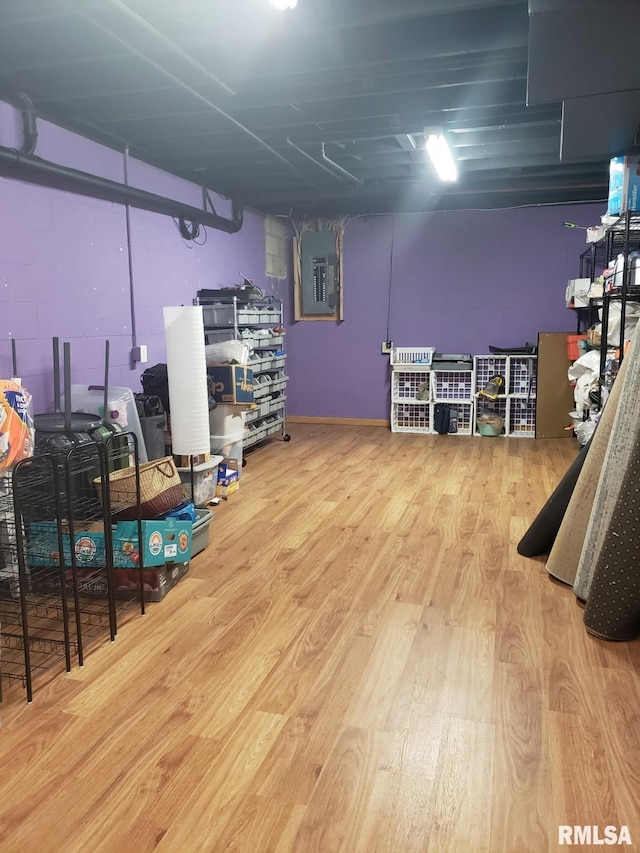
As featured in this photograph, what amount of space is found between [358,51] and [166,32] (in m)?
0.89

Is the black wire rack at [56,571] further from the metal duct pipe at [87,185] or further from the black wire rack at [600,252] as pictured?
the black wire rack at [600,252]

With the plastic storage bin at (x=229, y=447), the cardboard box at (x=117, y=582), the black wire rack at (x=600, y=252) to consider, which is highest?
the black wire rack at (x=600, y=252)

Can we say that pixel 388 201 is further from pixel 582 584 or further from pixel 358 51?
pixel 582 584

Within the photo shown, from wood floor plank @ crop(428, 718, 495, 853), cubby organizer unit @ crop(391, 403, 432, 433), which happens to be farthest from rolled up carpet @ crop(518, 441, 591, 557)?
cubby organizer unit @ crop(391, 403, 432, 433)

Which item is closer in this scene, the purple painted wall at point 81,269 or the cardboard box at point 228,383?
the purple painted wall at point 81,269

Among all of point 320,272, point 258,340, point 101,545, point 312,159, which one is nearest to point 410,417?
point 320,272

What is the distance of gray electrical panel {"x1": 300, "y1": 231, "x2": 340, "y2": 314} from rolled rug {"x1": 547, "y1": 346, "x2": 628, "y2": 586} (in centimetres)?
489

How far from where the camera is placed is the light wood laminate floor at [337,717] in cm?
166

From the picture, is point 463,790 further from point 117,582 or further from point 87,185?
point 87,185

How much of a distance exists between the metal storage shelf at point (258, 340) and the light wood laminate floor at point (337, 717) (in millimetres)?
2491

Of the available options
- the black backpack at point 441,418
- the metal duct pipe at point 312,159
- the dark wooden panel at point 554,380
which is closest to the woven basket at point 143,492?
the metal duct pipe at point 312,159

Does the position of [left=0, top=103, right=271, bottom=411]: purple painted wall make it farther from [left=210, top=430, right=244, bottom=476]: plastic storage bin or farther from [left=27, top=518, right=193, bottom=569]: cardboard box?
[left=27, top=518, right=193, bottom=569]: cardboard box

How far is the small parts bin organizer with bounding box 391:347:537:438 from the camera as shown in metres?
6.93

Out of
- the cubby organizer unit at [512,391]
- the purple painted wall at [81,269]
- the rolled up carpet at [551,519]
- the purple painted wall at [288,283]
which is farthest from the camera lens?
the cubby organizer unit at [512,391]
